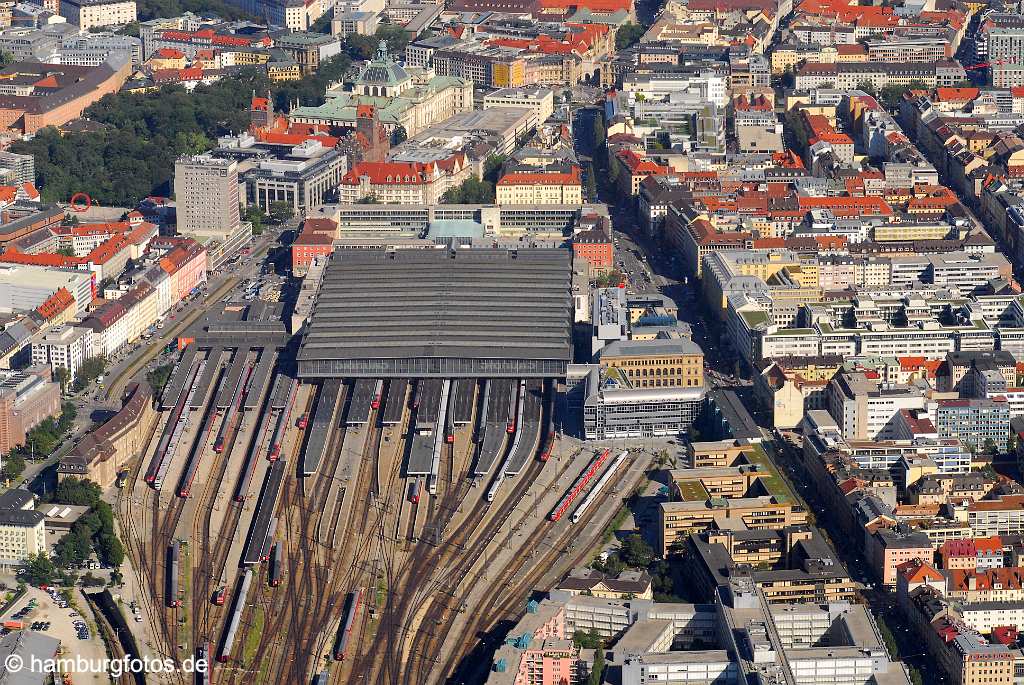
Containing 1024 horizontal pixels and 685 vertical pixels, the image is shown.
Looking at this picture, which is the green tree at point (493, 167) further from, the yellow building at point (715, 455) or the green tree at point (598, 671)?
the green tree at point (598, 671)

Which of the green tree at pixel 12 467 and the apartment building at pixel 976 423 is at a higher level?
the apartment building at pixel 976 423

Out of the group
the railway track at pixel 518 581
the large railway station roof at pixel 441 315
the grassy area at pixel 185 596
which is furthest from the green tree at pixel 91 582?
the large railway station roof at pixel 441 315

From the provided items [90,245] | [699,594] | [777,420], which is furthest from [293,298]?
[699,594]

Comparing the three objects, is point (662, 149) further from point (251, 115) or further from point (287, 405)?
point (287, 405)


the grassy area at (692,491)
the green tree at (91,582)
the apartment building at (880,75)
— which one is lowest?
the green tree at (91,582)

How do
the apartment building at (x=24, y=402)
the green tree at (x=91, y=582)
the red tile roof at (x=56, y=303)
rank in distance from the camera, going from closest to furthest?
the green tree at (x=91, y=582), the apartment building at (x=24, y=402), the red tile roof at (x=56, y=303)

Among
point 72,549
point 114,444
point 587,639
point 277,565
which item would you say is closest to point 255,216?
point 114,444

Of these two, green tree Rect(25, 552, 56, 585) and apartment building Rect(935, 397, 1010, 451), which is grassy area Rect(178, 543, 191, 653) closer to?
green tree Rect(25, 552, 56, 585)

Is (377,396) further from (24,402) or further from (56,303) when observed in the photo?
(56,303)
